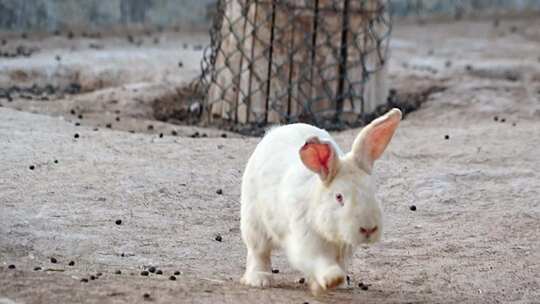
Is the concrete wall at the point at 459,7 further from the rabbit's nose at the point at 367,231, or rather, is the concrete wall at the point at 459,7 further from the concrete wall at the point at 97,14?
the rabbit's nose at the point at 367,231

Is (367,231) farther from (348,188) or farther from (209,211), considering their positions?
(209,211)

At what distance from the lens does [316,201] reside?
14.1 feet

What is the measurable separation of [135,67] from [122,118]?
7.03ft

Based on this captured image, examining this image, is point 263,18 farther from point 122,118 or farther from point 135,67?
point 135,67

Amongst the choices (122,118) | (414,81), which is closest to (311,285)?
(122,118)

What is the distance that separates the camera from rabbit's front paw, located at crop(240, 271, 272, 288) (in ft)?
15.6

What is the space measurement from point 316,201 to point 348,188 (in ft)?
0.52

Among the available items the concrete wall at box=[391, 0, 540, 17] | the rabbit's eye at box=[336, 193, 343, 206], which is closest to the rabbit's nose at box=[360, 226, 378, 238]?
the rabbit's eye at box=[336, 193, 343, 206]

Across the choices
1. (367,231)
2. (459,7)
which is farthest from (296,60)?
(459,7)

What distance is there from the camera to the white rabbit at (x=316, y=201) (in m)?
4.16

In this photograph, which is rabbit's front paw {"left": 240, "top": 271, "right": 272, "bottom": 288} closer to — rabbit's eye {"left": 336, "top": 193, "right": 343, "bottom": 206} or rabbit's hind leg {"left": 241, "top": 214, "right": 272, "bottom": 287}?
rabbit's hind leg {"left": 241, "top": 214, "right": 272, "bottom": 287}

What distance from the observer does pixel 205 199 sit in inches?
247

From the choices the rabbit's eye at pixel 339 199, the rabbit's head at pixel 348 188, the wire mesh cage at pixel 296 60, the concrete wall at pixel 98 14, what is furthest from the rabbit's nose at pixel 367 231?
the concrete wall at pixel 98 14

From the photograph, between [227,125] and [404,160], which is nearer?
[404,160]
